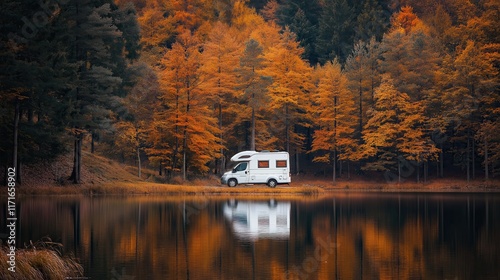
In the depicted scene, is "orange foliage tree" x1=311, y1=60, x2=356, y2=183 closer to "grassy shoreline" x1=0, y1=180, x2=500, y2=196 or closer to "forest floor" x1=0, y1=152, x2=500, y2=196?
"grassy shoreline" x1=0, y1=180, x2=500, y2=196

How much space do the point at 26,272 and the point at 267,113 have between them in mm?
56791

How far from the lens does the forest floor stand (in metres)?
51.5

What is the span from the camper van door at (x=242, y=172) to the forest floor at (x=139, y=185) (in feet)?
3.37

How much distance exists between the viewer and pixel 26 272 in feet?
58.2

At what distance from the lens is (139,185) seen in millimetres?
54906

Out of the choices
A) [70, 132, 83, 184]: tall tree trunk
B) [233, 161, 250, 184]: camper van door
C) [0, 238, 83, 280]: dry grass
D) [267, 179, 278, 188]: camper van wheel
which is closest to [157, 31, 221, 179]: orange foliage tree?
[233, 161, 250, 184]: camper van door

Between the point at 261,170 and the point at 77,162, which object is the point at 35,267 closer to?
the point at 77,162

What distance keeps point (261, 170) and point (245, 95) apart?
33.9 feet

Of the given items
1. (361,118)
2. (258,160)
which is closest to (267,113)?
(361,118)

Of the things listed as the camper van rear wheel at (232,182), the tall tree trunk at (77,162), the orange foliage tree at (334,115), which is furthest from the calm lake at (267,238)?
the orange foliage tree at (334,115)

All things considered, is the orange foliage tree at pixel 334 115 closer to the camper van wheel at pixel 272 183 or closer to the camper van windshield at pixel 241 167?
the camper van wheel at pixel 272 183

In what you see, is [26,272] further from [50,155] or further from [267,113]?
[267,113]

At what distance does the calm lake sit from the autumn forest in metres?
7.55

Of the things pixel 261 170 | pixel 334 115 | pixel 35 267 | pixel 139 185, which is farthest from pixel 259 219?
pixel 334 115
